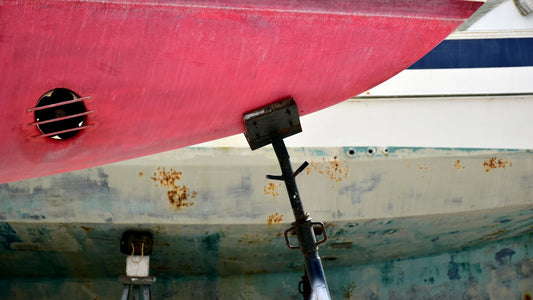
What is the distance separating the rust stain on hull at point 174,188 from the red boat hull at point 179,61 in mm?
1195

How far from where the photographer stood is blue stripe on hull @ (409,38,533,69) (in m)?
3.62

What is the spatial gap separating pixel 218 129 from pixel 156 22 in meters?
0.52

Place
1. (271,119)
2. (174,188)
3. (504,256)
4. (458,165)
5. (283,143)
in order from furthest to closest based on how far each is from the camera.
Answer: (504,256) < (458,165) < (174,188) < (283,143) < (271,119)

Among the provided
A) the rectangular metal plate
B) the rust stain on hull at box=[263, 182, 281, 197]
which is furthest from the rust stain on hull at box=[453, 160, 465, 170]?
the rectangular metal plate

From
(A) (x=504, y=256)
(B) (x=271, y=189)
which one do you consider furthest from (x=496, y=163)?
(B) (x=271, y=189)

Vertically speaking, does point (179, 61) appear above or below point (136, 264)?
above

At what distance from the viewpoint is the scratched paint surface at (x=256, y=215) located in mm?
3408

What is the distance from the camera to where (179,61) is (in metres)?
2.02

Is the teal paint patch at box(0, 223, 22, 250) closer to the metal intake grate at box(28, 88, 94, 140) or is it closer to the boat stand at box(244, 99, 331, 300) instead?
the metal intake grate at box(28, 88, 94, 140)

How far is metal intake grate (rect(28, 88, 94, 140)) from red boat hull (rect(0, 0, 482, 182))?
3 centimetres

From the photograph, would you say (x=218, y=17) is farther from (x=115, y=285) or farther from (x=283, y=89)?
(x=115, y=285)

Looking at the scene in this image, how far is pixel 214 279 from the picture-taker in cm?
409

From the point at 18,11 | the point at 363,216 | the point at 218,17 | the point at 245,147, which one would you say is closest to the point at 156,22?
the point at 218,17

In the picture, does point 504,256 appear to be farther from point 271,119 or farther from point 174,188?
point 271,119
